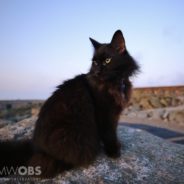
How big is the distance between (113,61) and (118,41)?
26 centimetres

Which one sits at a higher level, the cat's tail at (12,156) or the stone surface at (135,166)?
the cat's tail at (12,156)

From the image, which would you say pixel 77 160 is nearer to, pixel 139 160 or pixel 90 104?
pixel 90 104

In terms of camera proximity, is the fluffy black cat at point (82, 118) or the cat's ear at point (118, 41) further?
the cat's ear at point (118, 41)

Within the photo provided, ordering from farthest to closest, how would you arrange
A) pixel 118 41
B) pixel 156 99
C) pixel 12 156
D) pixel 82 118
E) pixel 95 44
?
pixel 156 99 → pixel 95 44 → pixel 118 41 → pixel 12 156 → pixel 82 118

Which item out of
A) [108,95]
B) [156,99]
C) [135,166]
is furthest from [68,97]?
[156,99]

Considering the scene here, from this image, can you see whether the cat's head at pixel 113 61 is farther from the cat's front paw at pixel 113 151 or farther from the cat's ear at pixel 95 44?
the cat's front paw at pixel 113 151

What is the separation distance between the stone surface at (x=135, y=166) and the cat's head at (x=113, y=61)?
0.93 m

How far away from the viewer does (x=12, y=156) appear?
3713 millimetres

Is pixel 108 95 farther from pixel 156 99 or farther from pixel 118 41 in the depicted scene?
pixel 156 99

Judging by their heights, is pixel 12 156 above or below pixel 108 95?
below

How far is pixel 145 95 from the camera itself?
15.7m

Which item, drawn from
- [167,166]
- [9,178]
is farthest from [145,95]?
[9,178]

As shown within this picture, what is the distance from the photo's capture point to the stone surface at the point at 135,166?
11.8 feet

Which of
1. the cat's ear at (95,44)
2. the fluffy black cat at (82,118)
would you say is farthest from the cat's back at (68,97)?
the cat's ear at (95,44)
